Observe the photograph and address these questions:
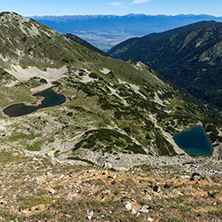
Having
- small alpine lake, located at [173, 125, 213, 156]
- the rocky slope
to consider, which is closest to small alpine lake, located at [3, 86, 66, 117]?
the rocky slope

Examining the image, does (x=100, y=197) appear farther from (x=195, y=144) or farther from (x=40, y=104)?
(x=195, y=144)

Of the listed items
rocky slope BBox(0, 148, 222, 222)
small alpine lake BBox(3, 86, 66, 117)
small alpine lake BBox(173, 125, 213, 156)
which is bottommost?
small alpine lake BBox(173, 125, 213, 156)

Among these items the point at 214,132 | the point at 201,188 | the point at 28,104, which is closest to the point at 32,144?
the point at 28,104

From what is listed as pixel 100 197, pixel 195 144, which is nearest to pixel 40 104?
pixel 100 197

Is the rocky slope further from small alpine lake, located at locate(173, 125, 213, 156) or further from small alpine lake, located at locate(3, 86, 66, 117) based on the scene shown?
small alpine lake, located at locate(173, 125, 213, 156)

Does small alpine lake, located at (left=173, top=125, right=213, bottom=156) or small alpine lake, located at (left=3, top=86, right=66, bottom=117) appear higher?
small alpine lake, located at (left=3, top=86, right=66, bottom=117)

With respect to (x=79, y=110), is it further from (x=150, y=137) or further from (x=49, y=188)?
(x=49, y=188)

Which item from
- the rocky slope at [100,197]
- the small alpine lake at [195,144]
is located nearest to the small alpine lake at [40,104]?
the rocky slope at [100,197]
